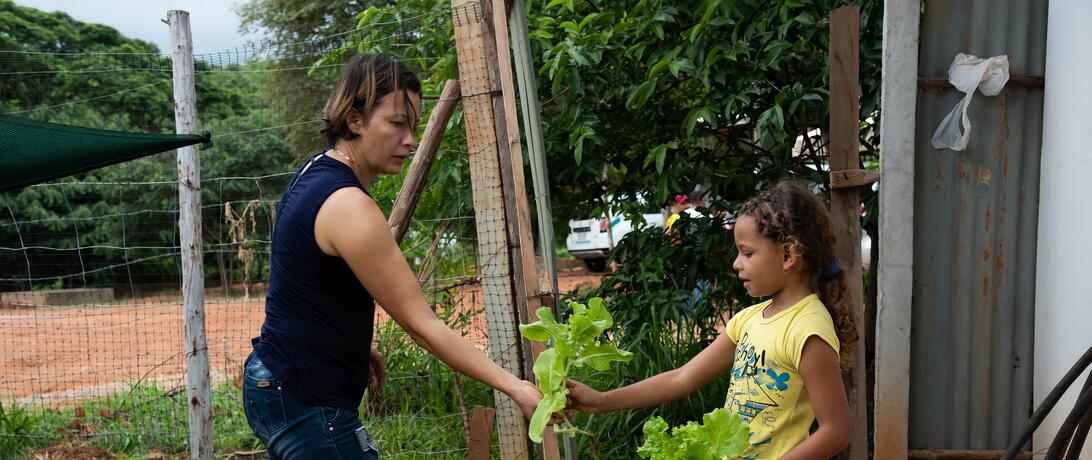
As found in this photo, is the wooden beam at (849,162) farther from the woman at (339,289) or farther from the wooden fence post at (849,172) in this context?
the woman at (339,289)

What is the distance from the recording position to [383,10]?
16.5ft

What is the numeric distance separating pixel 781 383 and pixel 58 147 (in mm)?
3452

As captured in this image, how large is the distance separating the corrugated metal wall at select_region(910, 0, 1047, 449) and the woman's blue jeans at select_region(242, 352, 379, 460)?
2.43m

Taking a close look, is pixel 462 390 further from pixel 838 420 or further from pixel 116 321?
pixel 116 321

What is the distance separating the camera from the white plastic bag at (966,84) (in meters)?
3.41

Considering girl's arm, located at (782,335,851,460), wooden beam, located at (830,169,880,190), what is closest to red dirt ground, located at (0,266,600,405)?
wooden beam, located at (830,169,880,190)

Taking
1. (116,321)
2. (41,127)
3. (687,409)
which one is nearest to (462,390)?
(687,409)

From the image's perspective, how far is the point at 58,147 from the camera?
410 centimetres

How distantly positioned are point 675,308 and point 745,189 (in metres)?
0.72

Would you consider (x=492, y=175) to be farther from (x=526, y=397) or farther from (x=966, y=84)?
(x=966, y=84)

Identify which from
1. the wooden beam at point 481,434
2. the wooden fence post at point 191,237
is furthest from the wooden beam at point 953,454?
the wooden fence post at point 191,237

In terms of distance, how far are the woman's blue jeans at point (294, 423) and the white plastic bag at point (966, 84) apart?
8.42ft

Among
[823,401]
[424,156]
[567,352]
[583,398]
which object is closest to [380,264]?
[567,352]

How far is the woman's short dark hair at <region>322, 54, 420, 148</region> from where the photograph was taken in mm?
2338
